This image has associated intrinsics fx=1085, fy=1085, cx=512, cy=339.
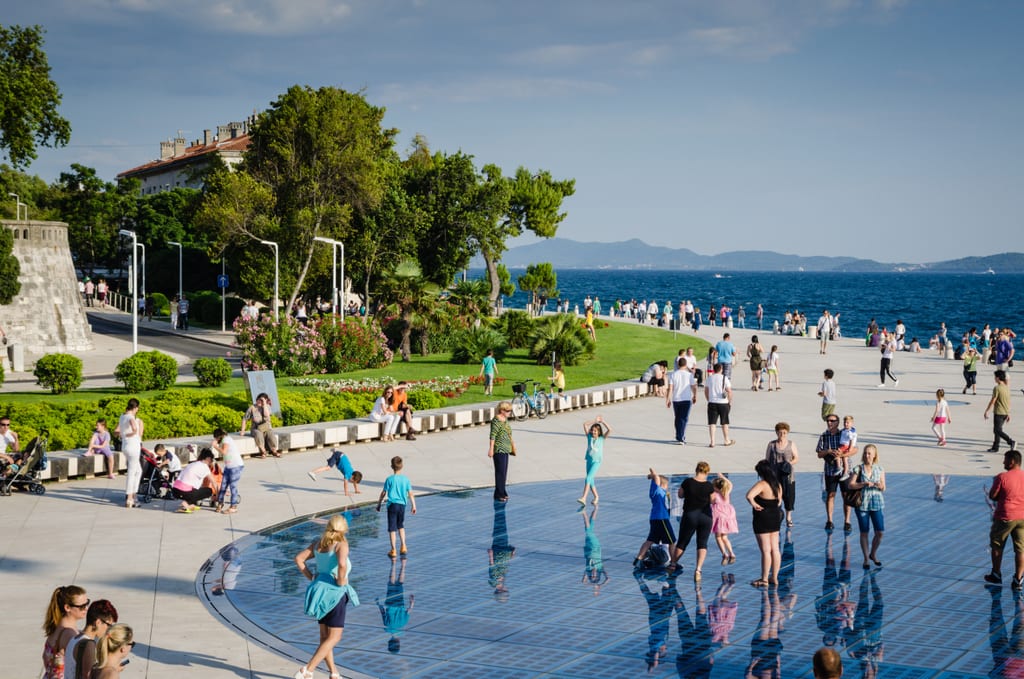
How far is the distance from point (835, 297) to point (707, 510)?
18062 centimetres

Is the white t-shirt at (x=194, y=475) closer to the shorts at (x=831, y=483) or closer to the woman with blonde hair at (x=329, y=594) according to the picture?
the woman with blonde hair at (x=329, y=594)

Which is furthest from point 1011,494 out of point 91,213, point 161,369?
point 91,213

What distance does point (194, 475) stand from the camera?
1670 cm

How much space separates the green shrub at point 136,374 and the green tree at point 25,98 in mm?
21240

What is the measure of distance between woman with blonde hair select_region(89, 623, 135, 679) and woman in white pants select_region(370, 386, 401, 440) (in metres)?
16.2

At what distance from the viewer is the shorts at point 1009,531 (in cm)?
1273

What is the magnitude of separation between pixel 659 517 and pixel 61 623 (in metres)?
7.80

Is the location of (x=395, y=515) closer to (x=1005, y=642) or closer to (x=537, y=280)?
(x=1005, y=642)

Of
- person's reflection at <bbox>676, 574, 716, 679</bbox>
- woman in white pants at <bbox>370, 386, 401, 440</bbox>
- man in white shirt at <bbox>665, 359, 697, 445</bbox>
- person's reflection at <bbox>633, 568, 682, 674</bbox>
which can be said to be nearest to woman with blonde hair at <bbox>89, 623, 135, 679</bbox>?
person's reflection at <bbox>633, 568, 682, 674</bbox>

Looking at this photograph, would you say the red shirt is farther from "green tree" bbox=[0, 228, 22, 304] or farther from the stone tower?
"green tree" bbox=[0, 228, 22, 304]

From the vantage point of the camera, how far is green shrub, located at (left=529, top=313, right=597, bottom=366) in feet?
132

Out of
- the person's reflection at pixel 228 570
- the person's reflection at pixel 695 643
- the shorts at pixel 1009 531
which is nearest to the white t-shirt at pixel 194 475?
the person's reflection at pixel 228 570

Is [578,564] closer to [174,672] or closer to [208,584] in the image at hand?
[208,584]

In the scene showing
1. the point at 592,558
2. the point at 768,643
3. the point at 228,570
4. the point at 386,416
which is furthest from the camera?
the point at 386,416
